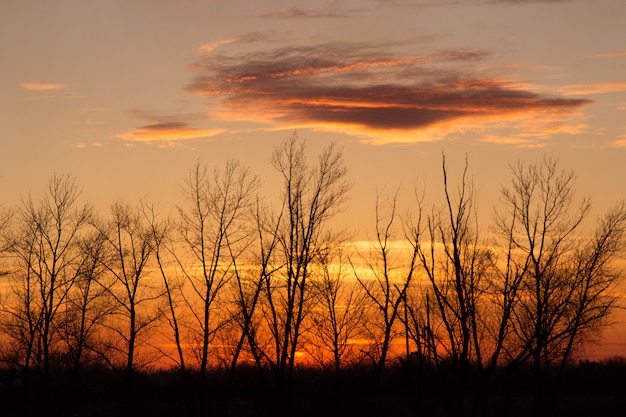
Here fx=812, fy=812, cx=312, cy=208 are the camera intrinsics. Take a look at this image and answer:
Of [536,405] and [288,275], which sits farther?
[536,405]

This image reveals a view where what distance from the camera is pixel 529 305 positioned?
39344 millimetres

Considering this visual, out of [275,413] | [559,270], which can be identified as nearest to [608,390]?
[559,270]

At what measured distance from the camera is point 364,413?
124ft

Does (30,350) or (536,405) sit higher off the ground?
(30,350)

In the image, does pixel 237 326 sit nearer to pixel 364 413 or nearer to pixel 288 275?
pixel 288 275

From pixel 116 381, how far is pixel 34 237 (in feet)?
116

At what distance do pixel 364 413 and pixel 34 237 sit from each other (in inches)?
748

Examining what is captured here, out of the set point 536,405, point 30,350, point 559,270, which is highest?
point 559,270

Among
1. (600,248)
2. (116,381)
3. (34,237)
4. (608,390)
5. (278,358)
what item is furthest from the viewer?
(608,390)

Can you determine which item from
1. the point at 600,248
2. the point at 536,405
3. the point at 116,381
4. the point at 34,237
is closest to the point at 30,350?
the point at 34,237

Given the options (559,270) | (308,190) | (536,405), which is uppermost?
(308,190)

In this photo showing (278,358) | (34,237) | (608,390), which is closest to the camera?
(278,358)

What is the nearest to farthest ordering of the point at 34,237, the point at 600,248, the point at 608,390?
1. the point at 600,248
2. the point at 34,237
3. the point at 608,390

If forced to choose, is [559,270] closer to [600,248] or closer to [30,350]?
[600,248]
